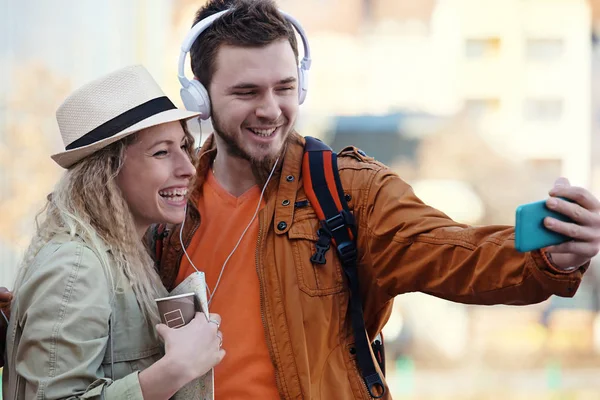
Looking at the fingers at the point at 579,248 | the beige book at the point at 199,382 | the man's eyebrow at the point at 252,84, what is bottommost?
the beige book at the point at 199,382

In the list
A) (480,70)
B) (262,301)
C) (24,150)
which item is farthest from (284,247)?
(480,70)

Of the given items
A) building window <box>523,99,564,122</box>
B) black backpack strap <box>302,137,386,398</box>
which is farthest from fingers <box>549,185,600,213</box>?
building window <box>523,99,564,122</box>

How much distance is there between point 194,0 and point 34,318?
3514mm

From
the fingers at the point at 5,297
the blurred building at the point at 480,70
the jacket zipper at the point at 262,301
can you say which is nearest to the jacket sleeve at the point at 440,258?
the jacket zipper at the point at 262,301

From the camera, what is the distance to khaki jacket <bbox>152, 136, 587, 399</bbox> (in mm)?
1646

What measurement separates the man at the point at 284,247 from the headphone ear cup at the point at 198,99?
2 cm

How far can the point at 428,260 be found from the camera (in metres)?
1.66

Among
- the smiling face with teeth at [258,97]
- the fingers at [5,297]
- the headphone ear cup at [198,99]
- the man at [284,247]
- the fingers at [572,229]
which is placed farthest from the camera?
the headphone ear cup at [198,99]

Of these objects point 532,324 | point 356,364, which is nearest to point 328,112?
point 532,324

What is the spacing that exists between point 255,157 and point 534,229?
0.79 m

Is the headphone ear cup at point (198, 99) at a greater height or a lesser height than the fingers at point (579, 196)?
greater

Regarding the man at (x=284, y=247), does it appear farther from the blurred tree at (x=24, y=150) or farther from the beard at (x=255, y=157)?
the blurred tree at (x=24, y=150)

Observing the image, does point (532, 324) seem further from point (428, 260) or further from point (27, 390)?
point (27, 390)

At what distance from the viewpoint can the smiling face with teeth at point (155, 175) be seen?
68.5 inches
